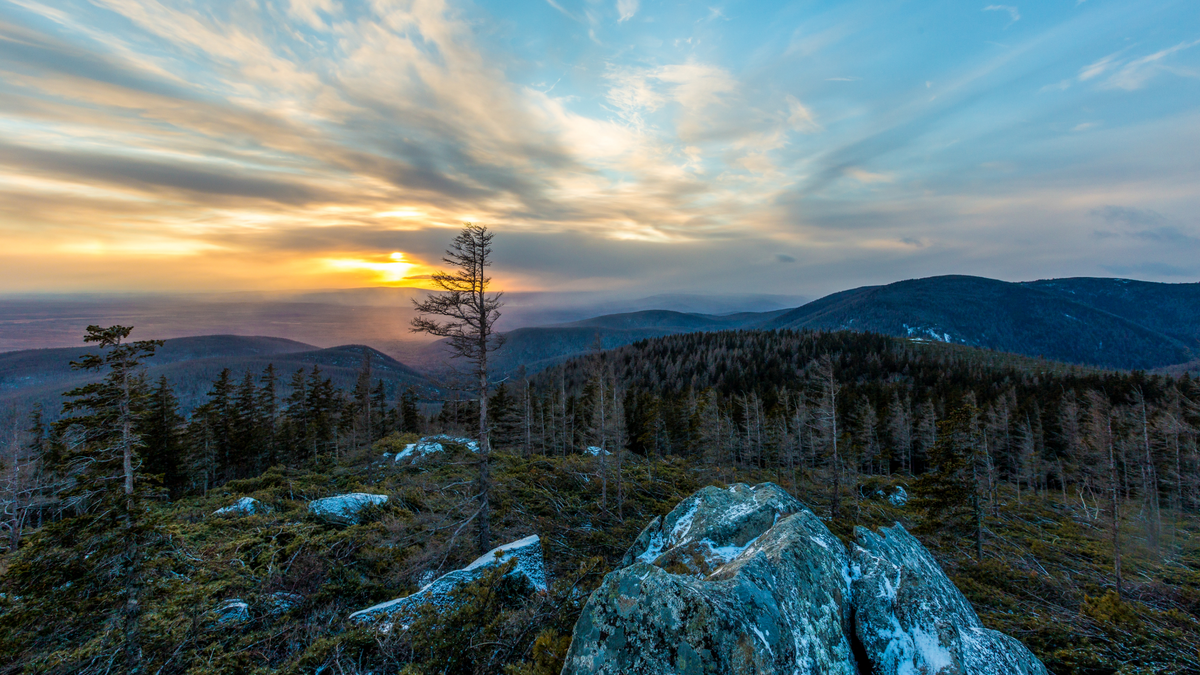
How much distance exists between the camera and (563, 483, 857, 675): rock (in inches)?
226

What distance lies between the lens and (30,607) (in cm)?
858

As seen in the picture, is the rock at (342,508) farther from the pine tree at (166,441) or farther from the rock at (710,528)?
the pine tree at (166,441)

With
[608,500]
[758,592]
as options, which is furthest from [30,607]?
[608,500]

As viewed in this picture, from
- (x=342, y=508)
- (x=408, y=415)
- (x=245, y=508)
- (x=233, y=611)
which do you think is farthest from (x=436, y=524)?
(x=408, y=415)

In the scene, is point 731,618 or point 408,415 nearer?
point 731,618

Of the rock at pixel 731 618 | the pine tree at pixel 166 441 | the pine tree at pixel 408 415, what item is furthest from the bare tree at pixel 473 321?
the pine tree at pixel 408 415

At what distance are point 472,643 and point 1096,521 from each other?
56.4 meters

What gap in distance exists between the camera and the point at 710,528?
1045 centimetres

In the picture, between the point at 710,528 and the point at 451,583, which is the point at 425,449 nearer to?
the point at 451,583

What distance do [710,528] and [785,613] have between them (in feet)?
12.5

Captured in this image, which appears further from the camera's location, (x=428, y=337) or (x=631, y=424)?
(x=631, y=424)

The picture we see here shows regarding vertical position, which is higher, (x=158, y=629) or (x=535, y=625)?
(x=535, y=625)

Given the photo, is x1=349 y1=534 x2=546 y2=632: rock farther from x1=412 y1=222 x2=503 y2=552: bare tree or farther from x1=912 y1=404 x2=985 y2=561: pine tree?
x1=912 y1=404 x2=985 y2=561: pine tree

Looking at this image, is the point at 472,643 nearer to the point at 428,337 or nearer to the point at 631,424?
the point at 428,337
